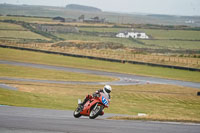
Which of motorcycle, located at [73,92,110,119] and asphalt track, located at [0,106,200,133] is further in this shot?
motorcycle, located at [73,92,110,119]

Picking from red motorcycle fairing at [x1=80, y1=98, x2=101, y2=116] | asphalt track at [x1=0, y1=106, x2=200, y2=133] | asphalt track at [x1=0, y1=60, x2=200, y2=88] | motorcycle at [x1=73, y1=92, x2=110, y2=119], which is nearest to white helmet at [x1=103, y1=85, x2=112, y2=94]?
motorcycle at [x1=73, y1=92, x2=110, y2=119]

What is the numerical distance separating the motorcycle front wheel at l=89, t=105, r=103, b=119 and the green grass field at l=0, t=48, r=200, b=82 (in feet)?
137

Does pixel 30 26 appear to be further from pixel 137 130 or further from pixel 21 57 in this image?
pixel 137 130

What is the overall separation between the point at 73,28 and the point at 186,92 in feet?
406

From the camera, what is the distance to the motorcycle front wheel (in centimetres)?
1590

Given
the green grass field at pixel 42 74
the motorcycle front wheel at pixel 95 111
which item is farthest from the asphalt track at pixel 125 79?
the motorcycle front wheel at pixel 95 111

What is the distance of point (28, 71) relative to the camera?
177 ft

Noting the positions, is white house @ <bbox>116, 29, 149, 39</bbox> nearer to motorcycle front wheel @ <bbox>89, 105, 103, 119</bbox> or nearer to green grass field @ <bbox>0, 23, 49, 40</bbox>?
green grass field @ <bbox>0, 23, 49, 40</bbox>

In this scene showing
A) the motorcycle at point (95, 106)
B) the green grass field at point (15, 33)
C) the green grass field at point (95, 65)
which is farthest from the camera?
the green grass field at point (15, 33)

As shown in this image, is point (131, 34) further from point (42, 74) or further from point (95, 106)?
point (95, 106)

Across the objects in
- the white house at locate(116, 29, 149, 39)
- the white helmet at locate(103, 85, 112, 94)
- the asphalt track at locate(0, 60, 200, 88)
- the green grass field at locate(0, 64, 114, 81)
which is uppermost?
the white helmet at locate(103, 85, 112, 94)

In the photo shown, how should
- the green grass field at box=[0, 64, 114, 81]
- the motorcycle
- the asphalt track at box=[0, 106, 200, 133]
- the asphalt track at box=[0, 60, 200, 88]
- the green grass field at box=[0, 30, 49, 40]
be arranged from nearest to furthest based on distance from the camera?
1. the asphalt track at box=[0, 106, 200, 133]
2. the motorcycle
3. the green grass field at box=[0, 64, 114, 81]
4. the asphalt track at box=[0, 60, 200, 88]
5. the green grass field at box=[0, 30, 49, 40]

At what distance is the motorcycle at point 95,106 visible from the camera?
15883mm

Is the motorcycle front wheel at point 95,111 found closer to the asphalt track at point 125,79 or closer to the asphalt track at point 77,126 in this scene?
the asphalt track at point 77,126
